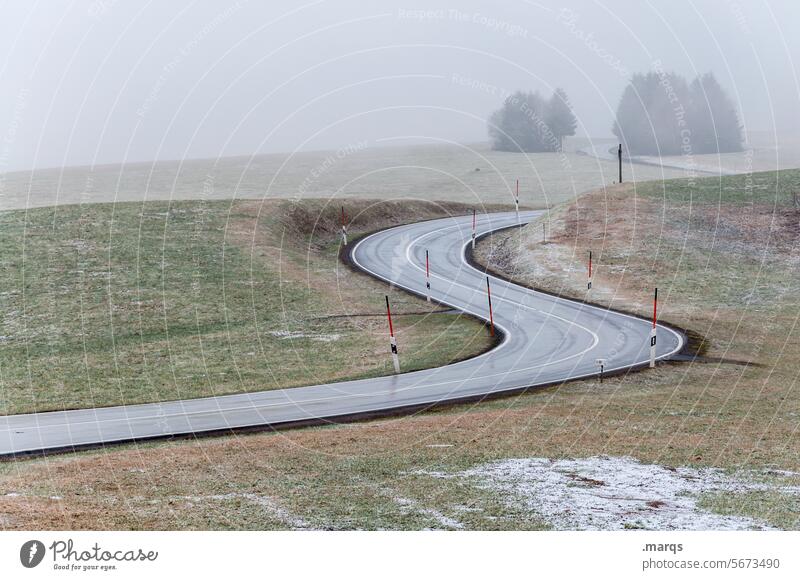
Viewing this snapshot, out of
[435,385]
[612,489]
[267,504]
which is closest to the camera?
[267,504]

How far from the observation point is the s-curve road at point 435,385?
30.1m

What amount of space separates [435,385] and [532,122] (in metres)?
157

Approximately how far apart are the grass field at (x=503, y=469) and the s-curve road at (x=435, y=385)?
2.07 metres

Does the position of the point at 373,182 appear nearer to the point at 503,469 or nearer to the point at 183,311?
the point at 183,311

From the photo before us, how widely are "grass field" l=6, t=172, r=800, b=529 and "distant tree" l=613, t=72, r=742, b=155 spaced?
15667cm

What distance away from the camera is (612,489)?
68.0 ft

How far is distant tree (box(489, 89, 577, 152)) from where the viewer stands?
185m

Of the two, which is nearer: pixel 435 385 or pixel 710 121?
pixel 435 385

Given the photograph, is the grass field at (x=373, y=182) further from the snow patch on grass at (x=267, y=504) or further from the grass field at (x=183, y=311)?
the snow patch on grass at (x=267, y=504)

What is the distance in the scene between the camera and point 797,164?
153 m

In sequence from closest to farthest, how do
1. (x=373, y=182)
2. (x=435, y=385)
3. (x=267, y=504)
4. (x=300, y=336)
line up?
1. (x=267, y=504)
2. (x=435, y=385)
3. (x=300, y=336)
4. (x=373, y=182)

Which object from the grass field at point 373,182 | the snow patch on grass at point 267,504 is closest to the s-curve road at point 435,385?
the snow patch on grass at point 267,504

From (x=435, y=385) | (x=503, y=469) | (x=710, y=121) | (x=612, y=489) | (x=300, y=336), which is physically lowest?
(x=300, y=336)

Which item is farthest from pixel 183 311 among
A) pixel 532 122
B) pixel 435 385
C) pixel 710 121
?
pixel 710 121
